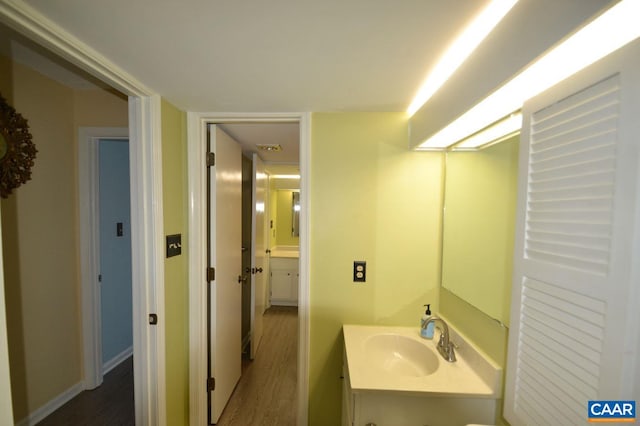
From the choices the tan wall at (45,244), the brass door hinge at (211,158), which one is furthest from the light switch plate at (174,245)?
the tan wall at (45,244)

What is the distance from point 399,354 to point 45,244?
262 cm

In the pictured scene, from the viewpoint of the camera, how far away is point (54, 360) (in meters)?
1.76

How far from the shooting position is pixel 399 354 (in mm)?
→ 1395

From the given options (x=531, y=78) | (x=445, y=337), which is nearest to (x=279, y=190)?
(x=445, y=337)

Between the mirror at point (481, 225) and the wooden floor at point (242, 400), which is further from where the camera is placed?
the wooden floor at point (242, 400)

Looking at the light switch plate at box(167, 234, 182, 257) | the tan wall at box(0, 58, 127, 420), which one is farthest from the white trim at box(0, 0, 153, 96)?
the tan wall at box(0, 58, 127, 420)

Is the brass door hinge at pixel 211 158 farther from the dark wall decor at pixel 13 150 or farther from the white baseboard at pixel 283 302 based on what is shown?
the white baseboard at pixel 283 302

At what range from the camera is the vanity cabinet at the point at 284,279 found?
3666 mm

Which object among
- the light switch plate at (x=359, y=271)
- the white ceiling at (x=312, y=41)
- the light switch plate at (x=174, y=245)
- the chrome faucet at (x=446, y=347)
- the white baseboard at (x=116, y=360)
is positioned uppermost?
the white ceiling at (x=312, y=41)

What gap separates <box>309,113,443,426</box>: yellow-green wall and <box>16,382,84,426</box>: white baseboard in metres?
1.98

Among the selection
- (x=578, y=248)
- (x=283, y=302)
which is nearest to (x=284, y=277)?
(x=283, y=302)

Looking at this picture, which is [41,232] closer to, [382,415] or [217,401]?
[217,401]

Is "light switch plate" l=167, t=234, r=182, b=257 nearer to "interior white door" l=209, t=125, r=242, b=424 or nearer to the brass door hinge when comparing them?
"interior white door" l=209, t=125, r=242, b=424

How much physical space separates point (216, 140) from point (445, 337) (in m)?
1.89
